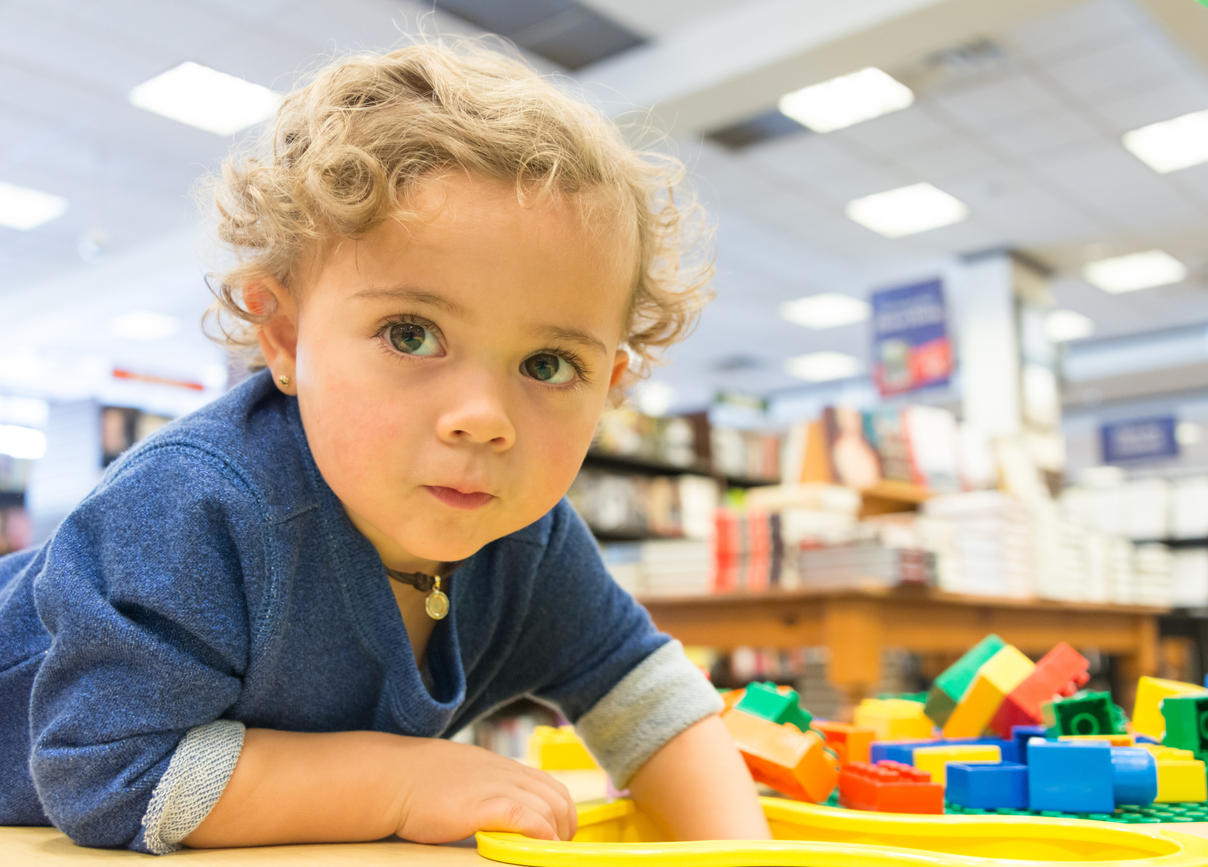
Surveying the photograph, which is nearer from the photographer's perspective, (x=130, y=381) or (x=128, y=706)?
(x=128, y=706)

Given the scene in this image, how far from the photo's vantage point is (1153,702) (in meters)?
1.02

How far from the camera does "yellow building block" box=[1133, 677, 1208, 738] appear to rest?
100 centimetres

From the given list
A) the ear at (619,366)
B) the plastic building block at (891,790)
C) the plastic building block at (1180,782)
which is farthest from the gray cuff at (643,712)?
the plastic building block at (1180,782)

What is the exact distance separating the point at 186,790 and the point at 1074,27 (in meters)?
5.20

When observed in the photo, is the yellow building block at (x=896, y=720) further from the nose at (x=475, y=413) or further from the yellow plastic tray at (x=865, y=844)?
the nose at (x=475, y=413)

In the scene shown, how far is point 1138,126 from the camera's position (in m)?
5.64

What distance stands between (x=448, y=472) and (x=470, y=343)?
0.25 feet

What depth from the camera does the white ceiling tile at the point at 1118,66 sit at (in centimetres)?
485

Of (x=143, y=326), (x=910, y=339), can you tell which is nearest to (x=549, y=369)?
(x=910, y=339)

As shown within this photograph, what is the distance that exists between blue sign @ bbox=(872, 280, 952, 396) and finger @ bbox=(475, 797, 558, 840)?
6.31m

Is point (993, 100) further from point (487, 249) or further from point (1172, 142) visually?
point (487, 249)

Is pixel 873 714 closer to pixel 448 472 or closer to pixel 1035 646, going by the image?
pixel 448 472

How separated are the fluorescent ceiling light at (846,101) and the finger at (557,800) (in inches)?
188

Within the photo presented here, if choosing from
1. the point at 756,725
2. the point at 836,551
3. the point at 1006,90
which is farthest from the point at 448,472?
the point at 1006,90
